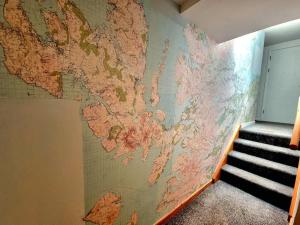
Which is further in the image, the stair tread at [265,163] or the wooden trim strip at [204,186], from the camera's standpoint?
the stair tread at [265,163]

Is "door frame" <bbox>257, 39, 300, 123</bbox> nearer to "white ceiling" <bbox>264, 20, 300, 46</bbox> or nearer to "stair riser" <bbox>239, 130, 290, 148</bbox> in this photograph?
"white ceiling" <bbox>264, 20, 300, 46</bbox>

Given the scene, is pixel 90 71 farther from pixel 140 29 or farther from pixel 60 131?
pixel 140 29

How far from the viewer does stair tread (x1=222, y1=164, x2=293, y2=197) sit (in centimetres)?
214

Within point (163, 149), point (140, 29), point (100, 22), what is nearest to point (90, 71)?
point (100, 22)

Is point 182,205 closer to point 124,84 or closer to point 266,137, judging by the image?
point 124,84

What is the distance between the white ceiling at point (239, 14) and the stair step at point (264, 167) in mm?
1991

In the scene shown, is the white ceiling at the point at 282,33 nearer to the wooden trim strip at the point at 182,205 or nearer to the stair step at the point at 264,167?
the stair step at the point at 264,167

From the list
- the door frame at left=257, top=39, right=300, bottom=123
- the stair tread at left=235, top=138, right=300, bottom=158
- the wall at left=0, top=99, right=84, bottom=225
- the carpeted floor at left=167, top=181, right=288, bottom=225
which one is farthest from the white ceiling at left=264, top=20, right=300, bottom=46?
the wall at left=0, top=99, right=84, bottom=225

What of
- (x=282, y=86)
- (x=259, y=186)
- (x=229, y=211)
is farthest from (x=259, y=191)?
(x=282, y=86)

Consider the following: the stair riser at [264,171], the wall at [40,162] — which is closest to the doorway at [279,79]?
the stair riser at [264,171]

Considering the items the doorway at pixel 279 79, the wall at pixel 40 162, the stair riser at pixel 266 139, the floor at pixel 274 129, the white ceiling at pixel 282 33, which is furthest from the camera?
the doorway at pixel 279 79

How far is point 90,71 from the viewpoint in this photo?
3.28 feet

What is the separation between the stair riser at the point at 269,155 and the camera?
2412 millimetres

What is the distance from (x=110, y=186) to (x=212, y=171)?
2005mm
